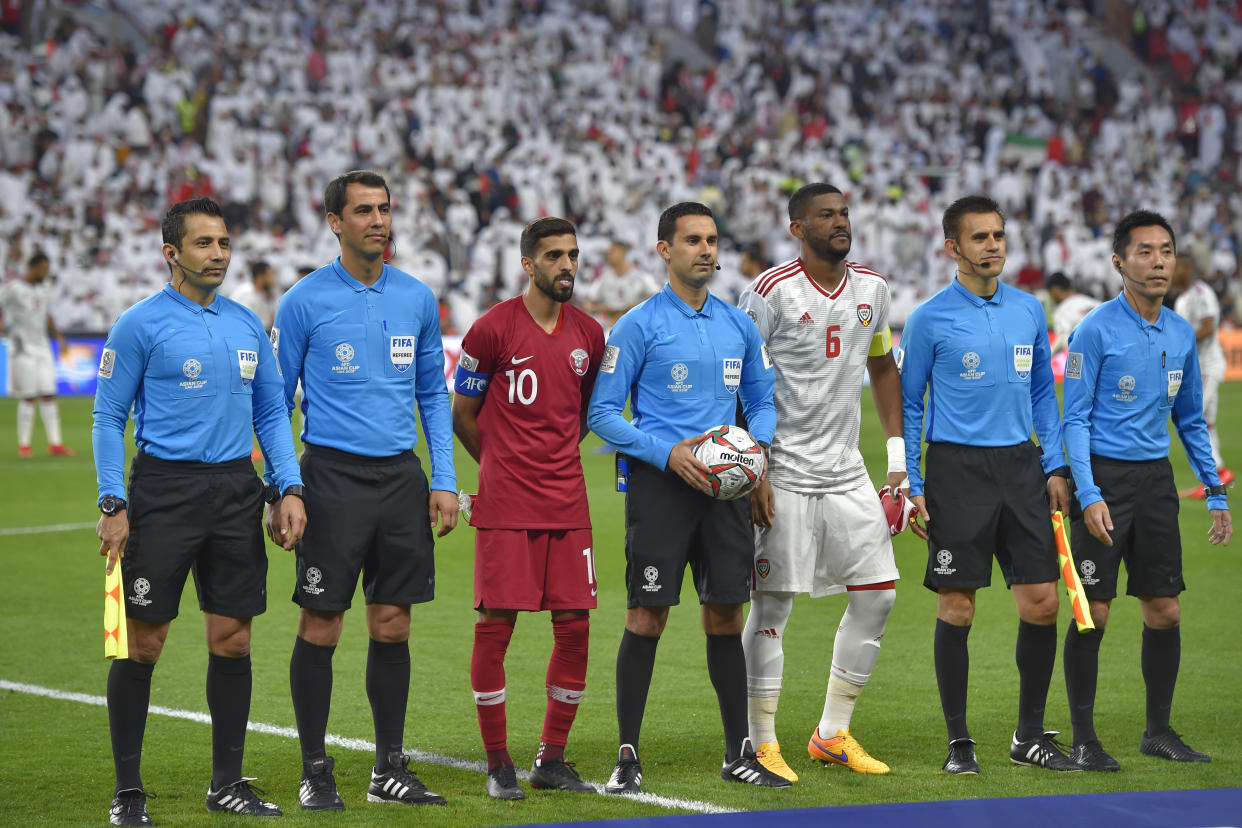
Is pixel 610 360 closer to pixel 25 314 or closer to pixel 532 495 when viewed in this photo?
pixel 532 495

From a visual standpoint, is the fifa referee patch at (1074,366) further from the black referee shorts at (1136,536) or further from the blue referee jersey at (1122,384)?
the black referee shorts at (1136,536)

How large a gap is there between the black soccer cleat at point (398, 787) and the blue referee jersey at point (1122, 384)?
2712mm

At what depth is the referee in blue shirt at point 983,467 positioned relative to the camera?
18.3 ft

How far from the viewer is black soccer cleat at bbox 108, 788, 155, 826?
190 inches

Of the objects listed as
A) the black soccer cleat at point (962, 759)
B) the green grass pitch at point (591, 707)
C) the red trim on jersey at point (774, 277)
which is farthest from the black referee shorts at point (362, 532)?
the black soccer cleat at point (962, 759)

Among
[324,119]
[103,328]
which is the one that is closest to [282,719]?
[103,328]

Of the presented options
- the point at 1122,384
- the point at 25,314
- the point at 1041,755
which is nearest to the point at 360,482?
the point at 1041,755

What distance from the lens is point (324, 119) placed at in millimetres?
29844

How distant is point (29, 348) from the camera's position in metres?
15.8

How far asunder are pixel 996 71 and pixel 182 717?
1337 inches

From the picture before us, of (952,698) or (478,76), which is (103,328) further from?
(952,698)

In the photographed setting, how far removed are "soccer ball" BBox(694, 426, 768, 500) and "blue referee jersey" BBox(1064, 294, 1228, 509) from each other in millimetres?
1353

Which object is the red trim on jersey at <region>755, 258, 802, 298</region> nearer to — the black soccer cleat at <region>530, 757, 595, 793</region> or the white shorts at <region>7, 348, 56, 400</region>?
the black soccer cleat at <region>530, 757, 595, 793</region>

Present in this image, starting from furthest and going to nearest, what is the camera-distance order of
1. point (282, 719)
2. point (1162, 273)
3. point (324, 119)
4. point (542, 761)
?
1. point (324, 119)
2. point (282, 719)
3. point (1162, 273)
4. point (542, 761)
